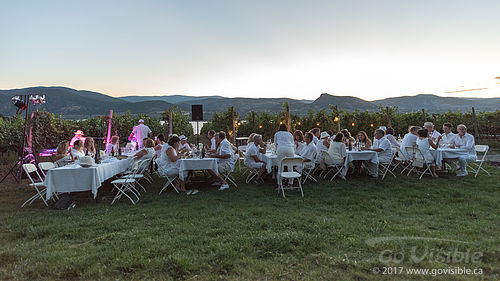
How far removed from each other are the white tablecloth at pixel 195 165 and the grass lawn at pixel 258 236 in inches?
25.6

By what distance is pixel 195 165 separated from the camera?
6.00 meters

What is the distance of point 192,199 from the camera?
535 centimetres

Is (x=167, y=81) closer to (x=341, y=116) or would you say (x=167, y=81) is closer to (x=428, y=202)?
(x=341, y=116)

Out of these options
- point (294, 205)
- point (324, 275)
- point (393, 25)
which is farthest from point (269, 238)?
point (393, 25)

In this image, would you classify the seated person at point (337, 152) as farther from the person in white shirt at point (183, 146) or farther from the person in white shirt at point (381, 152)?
the person in white shirt at point (183, 146)

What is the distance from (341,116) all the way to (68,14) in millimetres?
14945

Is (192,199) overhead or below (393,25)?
below

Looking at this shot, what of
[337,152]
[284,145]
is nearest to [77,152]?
[284,145]

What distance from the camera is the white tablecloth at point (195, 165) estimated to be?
590 centimetres

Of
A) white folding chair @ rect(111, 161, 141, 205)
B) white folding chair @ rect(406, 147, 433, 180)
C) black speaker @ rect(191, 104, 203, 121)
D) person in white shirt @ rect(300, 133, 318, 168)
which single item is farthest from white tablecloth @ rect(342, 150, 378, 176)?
black speaker @ rect(191, 104, 203, 121)

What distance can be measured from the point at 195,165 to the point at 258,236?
310 cm

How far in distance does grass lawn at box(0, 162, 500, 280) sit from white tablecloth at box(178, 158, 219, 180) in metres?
0.65

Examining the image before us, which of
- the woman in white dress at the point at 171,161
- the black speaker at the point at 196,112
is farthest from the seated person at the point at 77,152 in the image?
the black speaker at the point at 196,112

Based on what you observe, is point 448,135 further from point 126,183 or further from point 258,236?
point 126,183
